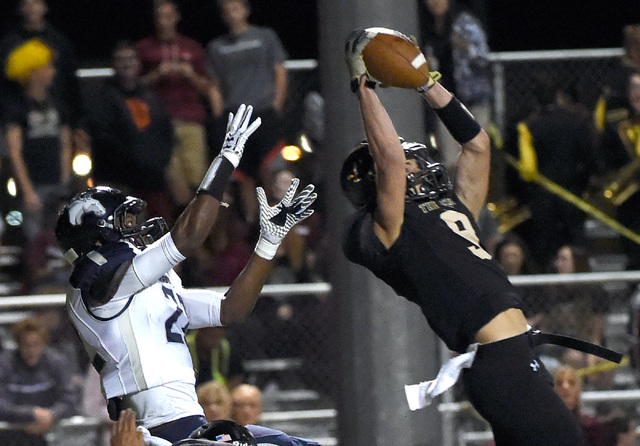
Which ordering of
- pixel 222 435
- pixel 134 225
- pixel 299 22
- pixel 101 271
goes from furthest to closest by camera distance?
pixel 299 22 < pixel 134 225 < pixel 101 271 < pixel 222 435

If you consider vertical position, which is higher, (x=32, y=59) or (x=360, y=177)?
(x=32, y=59)

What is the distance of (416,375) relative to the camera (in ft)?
22.0

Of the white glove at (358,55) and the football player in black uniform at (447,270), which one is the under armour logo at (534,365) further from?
the white glove at (358,55)

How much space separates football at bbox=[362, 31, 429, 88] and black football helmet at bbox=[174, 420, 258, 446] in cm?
149

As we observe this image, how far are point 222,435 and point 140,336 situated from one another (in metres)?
0.87

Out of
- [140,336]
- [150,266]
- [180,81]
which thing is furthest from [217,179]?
[180,81]

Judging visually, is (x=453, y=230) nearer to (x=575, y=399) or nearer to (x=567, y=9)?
(x=575, y=399)

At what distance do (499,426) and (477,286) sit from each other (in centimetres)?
53

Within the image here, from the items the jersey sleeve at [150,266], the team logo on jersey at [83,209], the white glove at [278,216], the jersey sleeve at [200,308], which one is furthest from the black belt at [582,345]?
the team logo on jersey at [83,209]

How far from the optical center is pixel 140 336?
5.34 metres

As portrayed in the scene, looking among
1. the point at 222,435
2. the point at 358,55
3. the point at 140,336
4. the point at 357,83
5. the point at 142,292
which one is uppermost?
the point at 358,55

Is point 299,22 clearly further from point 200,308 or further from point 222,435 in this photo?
point 222,435

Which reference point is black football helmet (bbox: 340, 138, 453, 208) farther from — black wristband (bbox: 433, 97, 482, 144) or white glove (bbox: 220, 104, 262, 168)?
white glove (bbox: 220, 104, 262, 168)

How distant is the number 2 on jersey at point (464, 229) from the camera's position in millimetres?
5328
